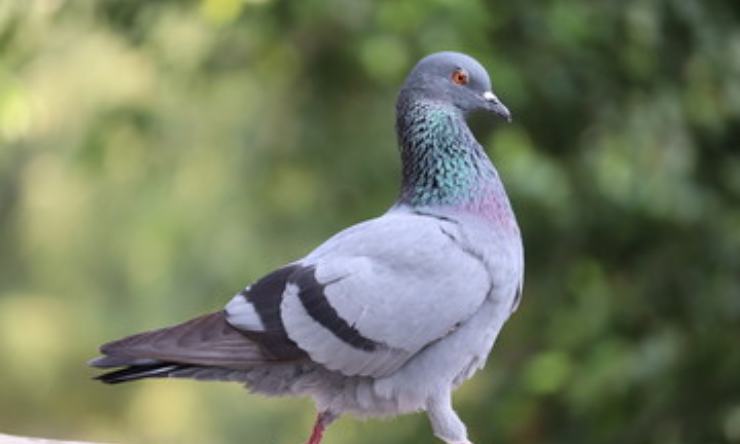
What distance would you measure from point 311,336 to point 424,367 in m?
0.33

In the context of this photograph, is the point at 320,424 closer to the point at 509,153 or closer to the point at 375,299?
the point at 375,299

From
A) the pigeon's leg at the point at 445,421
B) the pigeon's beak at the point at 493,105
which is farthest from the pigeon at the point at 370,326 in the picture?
the pigeon's beak at the point at 493,105

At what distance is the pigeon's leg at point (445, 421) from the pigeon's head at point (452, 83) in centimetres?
98

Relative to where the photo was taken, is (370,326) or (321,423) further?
(321,423)

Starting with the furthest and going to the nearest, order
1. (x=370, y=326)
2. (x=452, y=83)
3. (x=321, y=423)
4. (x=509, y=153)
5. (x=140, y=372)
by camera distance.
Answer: (x=509, y=153) < (x=452, y=83) < (x=321, y=423) < (x=370, y=326) < (x=140, y=372)

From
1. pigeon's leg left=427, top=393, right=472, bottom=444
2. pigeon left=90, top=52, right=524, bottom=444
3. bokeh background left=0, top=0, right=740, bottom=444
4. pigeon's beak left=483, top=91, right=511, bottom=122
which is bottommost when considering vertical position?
pigeon's leg left=427, top=393, right=472, bottom=444

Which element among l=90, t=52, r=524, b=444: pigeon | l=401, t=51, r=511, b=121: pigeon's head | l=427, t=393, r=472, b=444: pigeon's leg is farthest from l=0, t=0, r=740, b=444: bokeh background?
l=427, t=393, r=472, b=444: pigeon's leg

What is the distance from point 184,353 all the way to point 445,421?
779mm

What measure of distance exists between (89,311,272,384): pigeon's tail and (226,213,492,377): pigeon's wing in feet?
0.20

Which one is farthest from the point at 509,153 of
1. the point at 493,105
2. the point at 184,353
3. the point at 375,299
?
the point at 184,353

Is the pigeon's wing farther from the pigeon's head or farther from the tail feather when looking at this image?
the pigeon's head

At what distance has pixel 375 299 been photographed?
530 centimetres

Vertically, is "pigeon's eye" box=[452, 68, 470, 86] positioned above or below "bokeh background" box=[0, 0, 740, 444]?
below

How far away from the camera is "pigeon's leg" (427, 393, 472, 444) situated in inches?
208
